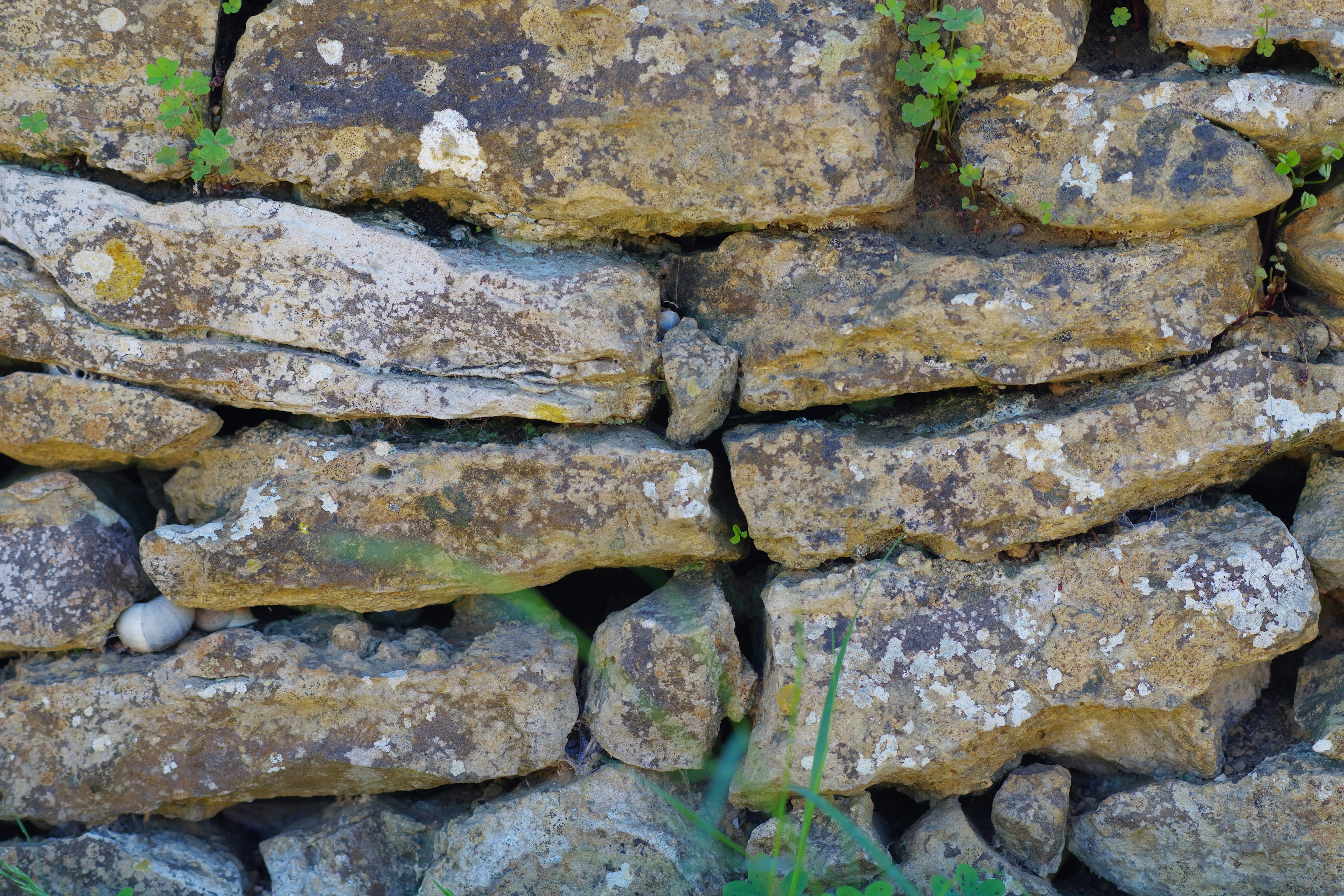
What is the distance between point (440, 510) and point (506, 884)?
1.03 m

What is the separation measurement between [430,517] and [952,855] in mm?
1697

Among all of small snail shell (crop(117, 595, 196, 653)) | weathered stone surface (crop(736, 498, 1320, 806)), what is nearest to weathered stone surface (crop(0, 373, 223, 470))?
small snail shell (crop(117, 595, 196, 653))

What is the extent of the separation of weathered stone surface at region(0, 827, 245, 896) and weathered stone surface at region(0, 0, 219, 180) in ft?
6.14

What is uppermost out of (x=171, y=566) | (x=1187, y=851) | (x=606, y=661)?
(x=171, y=566)

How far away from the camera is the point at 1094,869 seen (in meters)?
2.71

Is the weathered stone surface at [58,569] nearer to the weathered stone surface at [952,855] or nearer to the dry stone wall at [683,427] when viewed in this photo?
the dry stone wall at [683,427]

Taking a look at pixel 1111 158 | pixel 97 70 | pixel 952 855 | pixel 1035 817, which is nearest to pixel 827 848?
pixel 952 855

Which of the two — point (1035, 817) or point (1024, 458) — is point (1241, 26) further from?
point (1035, 817)

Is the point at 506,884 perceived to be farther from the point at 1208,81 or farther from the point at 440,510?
the point at 1208,81

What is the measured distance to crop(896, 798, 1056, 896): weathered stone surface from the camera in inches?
102

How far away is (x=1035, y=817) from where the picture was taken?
2.62 metres

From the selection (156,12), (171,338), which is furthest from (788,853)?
(156,12)

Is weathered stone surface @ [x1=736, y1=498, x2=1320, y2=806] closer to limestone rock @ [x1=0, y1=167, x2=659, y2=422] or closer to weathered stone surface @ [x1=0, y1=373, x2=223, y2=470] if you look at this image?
limestone rock @ [x1=0, y1=167, x2=659, y2=422]

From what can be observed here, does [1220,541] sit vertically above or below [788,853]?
above
